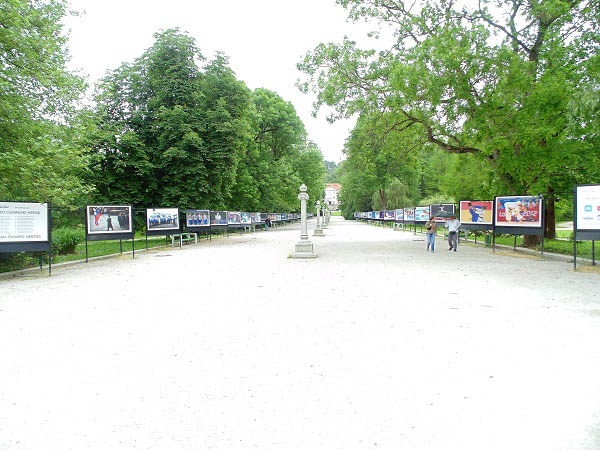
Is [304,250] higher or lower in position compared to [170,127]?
lower

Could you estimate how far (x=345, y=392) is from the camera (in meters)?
3.72

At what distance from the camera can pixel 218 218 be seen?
95.1 feet

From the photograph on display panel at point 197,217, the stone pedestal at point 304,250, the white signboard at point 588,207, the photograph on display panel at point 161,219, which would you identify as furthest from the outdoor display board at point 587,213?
the photograph on display panel at point 197,217

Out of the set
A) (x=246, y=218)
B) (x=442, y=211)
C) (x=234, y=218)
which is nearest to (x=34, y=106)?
(x=234, y=218)

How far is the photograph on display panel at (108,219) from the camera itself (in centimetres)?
1587

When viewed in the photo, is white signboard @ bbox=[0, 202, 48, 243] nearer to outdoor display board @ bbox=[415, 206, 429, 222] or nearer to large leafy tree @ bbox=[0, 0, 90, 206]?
large leafy tree @ bbox=[0, 0, 90, 206]

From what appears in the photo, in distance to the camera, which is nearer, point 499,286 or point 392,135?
point 499,286

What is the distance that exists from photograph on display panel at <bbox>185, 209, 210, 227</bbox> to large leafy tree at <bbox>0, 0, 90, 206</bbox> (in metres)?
8.94

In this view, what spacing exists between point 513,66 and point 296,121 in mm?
39115

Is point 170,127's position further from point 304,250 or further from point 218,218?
point 304,250

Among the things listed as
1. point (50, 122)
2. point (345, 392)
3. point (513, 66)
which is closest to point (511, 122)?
point (513, 66)

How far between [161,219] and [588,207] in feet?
59.4

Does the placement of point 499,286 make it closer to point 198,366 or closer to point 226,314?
point 226,314

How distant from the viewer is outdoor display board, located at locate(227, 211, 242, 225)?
105 ft
